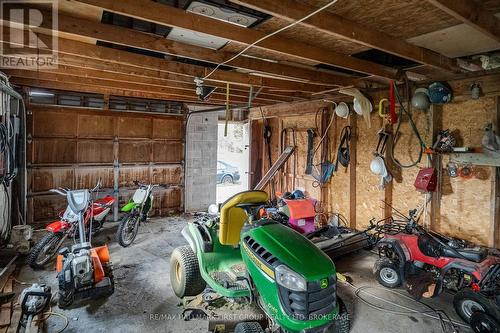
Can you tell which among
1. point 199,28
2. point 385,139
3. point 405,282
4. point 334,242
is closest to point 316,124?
point 385,139

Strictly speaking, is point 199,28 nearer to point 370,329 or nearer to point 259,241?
point 259,241

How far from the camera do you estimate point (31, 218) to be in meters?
5.31

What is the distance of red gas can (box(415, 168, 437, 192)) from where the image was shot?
3811mm

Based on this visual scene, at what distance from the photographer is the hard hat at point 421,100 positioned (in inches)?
154

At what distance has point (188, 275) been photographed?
111 inches

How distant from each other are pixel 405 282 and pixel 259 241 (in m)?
2.06

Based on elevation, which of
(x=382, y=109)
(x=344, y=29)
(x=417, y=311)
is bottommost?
(x=417, y=311)

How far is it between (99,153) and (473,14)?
6.13 m

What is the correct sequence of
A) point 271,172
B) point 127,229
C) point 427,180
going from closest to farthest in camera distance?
point 427,180 → point 127,229 → point 271,172

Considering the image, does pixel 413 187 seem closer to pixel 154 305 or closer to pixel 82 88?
pixel 154 305

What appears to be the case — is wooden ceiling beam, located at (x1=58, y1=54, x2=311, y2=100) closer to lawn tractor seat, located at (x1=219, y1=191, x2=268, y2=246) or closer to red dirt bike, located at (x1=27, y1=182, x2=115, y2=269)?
red dirt bike, located at (x1=27, y1=182, x2=115, y2=269)

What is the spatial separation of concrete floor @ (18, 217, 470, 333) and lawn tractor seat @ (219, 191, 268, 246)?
2.59 ft

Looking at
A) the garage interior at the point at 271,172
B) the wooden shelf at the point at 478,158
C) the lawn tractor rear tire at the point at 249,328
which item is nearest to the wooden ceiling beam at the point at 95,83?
the garage interior at the point at 271,172

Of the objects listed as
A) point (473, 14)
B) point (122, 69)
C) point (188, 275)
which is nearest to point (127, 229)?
point (188, 275)
